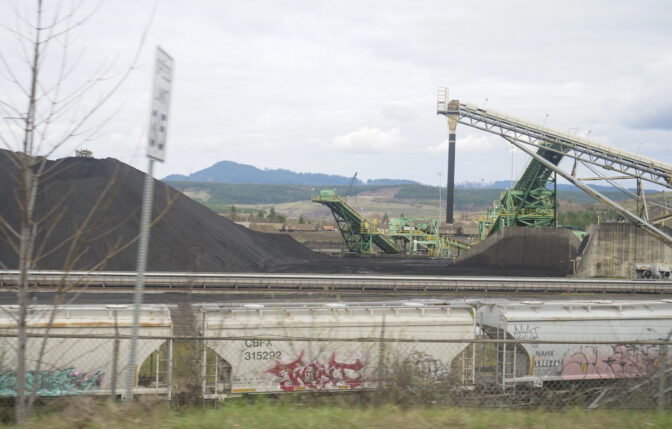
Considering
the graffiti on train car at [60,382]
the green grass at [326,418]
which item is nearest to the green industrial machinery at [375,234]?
the graffiti on train car at [60,382]

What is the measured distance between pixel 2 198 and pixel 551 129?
36.2m

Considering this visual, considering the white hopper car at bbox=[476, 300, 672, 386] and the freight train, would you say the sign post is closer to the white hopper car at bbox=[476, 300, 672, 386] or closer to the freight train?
the freight train

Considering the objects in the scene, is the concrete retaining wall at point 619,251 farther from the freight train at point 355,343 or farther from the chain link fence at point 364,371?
the chain link fence at point 364,371

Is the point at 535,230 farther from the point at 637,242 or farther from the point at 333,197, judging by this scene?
the point at 333,197

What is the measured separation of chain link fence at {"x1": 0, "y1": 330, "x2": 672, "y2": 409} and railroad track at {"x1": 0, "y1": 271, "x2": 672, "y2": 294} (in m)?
16.8

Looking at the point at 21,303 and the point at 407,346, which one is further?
the point at 407,346

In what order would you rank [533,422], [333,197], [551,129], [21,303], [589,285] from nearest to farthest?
1. [21,303]
2. [533,422]
3. [589,285]
4. [551,129]
5. [333,197]

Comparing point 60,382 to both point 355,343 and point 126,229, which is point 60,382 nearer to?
point 355,343

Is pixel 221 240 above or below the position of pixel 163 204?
below

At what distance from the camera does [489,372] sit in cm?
1269

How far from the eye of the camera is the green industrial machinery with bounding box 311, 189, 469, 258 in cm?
5250

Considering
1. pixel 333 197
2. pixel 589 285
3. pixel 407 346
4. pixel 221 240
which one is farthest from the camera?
pixel 333 197


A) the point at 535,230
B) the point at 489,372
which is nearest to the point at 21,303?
the point at 489,372

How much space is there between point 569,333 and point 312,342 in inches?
260
